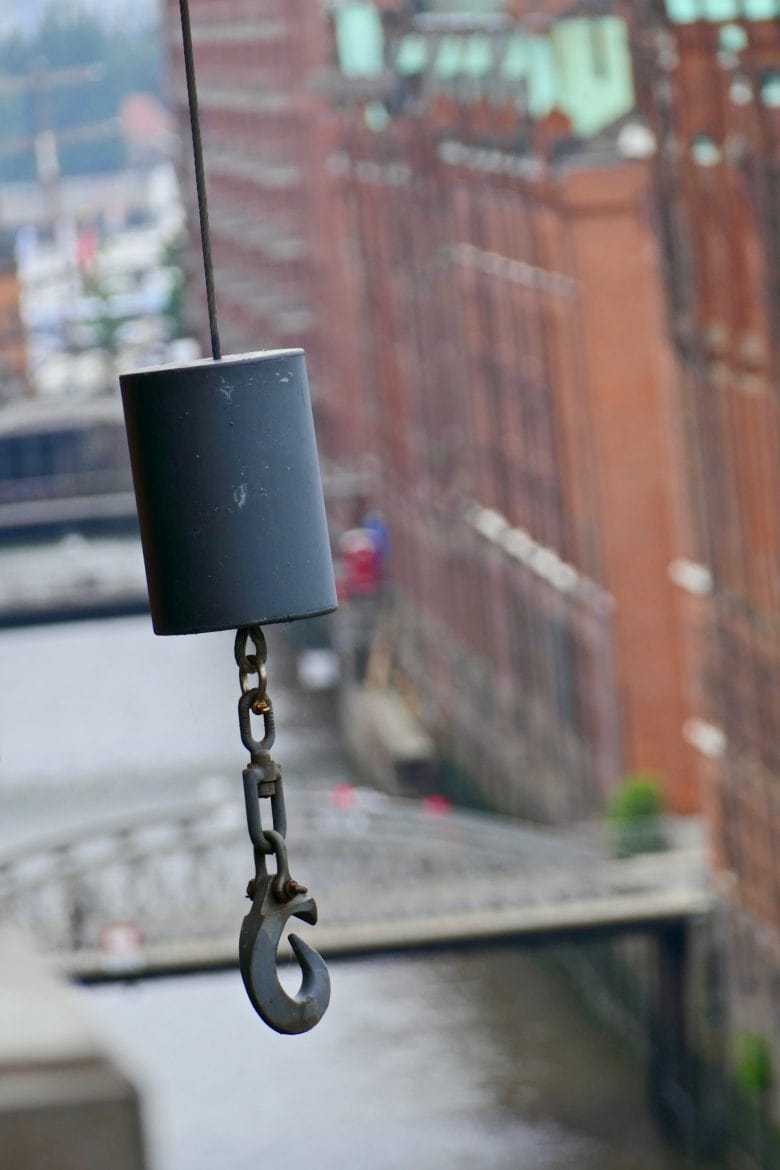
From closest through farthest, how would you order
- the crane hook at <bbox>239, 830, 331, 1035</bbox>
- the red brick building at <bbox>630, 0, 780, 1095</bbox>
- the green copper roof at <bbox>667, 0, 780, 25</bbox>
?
the crane hook at <bbox>239, 830, 331, 1035</bbox>
the green copper roof at <bbox>667, 0, 780, 25</bbox>
the red brick building at <bbox>630, 0, 780, 1095</bbox>

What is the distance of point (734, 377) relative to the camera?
28.8 metres

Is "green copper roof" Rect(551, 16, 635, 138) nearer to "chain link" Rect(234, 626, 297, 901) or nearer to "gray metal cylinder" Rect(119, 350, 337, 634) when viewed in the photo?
"gray metal cylinder" Rect(119, 350, 337, 634)

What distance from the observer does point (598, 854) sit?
33219 millimetres

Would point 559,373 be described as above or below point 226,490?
below

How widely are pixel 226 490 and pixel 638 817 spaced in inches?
1200

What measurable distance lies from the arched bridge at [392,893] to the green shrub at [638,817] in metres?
0.16

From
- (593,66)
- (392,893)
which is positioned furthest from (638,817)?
(593,66)

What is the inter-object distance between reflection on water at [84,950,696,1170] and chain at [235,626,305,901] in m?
23.2

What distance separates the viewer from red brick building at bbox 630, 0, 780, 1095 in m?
27.0

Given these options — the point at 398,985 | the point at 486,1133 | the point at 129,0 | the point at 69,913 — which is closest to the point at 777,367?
the point at 486,1133

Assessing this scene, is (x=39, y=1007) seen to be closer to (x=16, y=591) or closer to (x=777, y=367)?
(x=777, y=367)

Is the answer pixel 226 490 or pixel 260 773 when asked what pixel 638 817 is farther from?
pixel 260 773

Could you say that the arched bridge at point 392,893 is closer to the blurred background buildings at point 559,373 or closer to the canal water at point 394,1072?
the canal water at point 394,1072

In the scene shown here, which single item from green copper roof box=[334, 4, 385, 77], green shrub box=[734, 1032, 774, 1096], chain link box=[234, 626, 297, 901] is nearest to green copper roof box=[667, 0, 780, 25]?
Answer: green shrub box=[734, 1032, 774, 1096]
